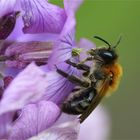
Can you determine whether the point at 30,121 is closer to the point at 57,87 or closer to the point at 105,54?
the point at 57,87

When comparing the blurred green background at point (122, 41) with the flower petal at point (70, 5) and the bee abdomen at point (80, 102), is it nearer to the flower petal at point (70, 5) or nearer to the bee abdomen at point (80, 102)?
the bee abdomen at point (80, 102)

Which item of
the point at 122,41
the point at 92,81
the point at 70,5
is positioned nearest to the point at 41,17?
the point at 70,5

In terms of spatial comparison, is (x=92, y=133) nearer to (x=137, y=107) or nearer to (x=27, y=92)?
(x=27, y=92)

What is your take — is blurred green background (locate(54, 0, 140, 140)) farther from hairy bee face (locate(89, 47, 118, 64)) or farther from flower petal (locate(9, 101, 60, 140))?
flower petal (locate(9, 101, 60, 140))

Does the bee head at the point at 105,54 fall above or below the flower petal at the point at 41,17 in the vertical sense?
below

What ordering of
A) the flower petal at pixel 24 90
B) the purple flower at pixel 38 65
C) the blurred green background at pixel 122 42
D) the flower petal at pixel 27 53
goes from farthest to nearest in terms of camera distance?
1. the blurred green background at pixel 122 42
2. the flower petal at pixel 27 53
3. the purple flower at pixel 38 65
4. the flower petal at pixel 24 90

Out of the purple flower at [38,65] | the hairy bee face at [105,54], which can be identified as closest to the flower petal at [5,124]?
the purple flower at [38,65]

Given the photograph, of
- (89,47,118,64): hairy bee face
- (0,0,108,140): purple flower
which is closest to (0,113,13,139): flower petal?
(0,0,108,140): purple flower
